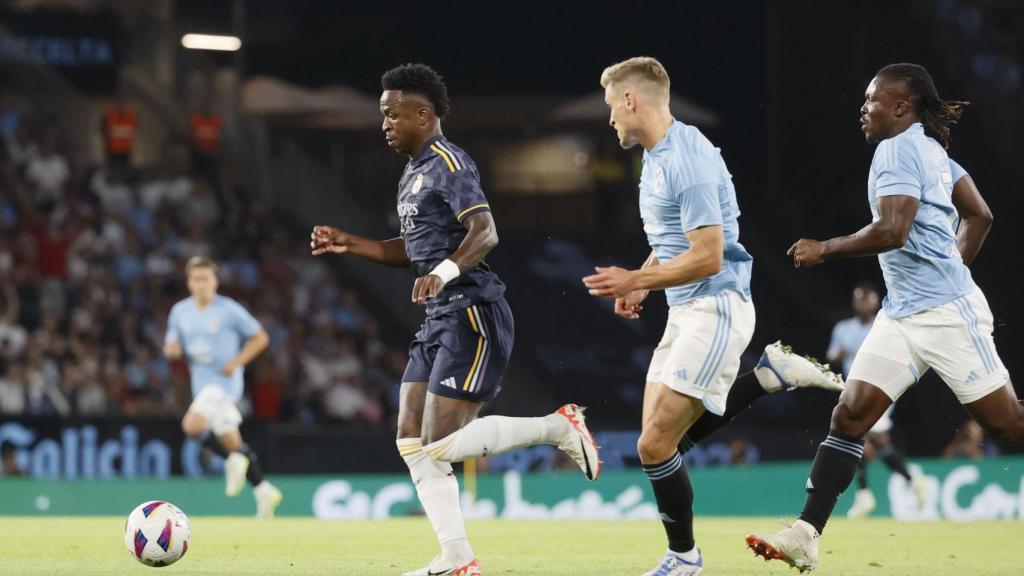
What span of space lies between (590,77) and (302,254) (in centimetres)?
643

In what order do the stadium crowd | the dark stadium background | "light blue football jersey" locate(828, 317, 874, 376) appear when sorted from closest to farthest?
"light blue football jersey" locate(828, 317, 874, 376) → the stadium crowd → the dark stadium background

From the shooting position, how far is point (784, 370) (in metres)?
8.21

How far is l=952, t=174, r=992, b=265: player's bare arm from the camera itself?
763 cm

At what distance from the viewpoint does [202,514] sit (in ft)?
49.6

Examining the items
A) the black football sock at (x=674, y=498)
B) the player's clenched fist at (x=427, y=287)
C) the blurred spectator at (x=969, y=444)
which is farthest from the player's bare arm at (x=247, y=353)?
the blurred spectator at (x=969, y=444)

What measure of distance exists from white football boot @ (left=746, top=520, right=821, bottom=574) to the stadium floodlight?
18681mm

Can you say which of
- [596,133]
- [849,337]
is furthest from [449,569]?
[596,133]

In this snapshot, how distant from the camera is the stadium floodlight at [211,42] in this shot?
78.2ft

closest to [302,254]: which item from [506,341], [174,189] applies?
[174,189]

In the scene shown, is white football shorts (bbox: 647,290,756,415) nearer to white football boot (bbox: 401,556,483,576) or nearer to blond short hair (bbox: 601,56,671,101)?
blond short hair (bbox: 601,56,671,101)

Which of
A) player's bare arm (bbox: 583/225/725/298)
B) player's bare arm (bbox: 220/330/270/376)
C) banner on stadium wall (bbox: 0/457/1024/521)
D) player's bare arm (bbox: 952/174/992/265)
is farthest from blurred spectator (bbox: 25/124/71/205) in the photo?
player's bare arm (bbox: 583/225/725/298)

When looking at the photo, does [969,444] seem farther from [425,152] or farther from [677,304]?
[425,152]

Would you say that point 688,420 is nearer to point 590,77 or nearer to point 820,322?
point 820,322

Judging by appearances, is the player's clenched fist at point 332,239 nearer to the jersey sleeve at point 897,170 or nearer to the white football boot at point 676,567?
the white football boot at point 676,567
